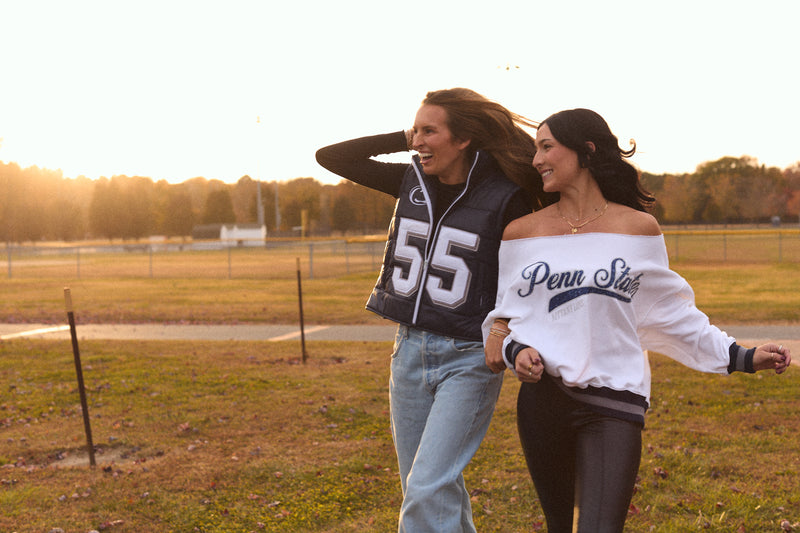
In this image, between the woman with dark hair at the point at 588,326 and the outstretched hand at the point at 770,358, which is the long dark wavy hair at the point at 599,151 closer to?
the woman with dark hair at the point at 588,326

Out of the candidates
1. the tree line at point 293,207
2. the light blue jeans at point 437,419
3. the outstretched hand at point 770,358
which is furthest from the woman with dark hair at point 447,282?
the tree line at point 293,207

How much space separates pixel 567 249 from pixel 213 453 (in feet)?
13.2

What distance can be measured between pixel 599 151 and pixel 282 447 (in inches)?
158

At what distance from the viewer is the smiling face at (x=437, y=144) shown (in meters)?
2.91

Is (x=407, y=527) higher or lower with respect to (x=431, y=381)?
lower

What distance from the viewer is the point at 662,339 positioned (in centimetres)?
267

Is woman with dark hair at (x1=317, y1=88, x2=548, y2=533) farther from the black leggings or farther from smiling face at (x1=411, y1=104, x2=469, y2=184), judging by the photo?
the black leggings

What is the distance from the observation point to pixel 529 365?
2398 mm

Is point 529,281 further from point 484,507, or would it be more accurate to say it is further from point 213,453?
point 213,453

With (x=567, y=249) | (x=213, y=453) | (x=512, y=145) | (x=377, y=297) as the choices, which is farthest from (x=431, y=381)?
(x=213, y=453)

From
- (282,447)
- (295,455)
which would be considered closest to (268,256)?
(282,447)

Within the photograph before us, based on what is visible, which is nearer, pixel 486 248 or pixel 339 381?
pixel 486 248

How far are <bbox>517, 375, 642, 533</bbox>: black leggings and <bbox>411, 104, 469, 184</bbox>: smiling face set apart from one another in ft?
2.99

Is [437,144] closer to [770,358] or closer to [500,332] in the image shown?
[500,332]
